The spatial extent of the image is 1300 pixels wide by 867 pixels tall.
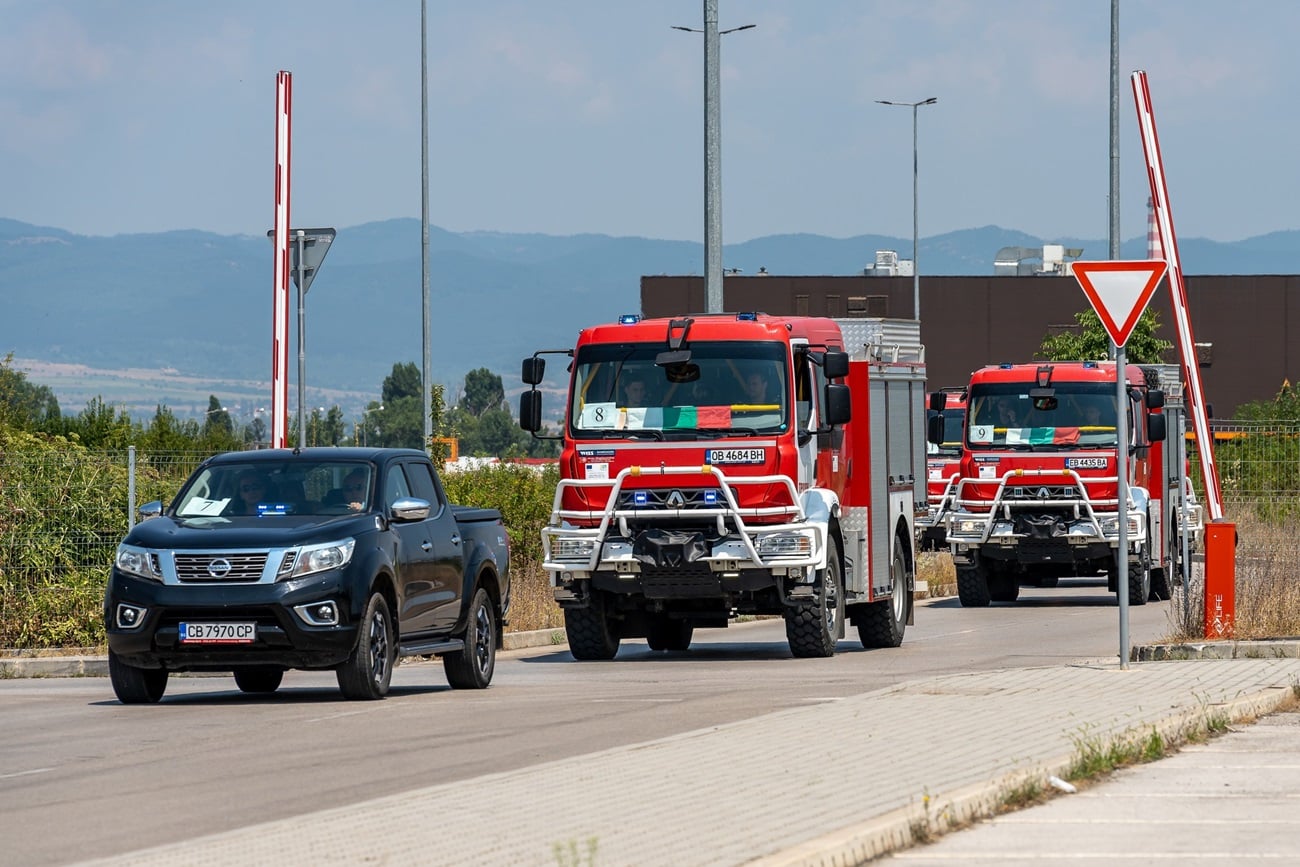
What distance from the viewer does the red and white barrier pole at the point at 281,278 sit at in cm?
1875

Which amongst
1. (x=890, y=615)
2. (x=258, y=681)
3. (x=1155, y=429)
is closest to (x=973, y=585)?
(x=1155, y=429)

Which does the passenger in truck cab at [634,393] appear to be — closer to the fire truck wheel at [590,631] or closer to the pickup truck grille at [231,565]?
the fire truck wheel at [590,631]

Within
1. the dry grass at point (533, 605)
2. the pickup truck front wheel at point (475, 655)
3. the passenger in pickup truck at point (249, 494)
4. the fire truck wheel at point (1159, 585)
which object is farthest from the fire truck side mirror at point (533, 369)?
the fire truck wheel at point (1159, 585)

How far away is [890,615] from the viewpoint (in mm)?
21984

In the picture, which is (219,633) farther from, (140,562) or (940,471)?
(940,471)

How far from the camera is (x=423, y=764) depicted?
11703 mm

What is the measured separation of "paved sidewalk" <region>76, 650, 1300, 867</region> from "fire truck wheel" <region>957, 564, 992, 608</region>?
51.8 ft

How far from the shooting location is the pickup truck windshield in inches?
634

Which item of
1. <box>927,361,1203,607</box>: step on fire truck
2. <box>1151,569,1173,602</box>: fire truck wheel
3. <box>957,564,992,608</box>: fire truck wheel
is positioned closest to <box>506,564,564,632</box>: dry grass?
<box>927,361,1203,607</box>: step on fire truck

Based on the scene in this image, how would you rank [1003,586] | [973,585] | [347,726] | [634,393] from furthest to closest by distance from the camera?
[1003,586] → [973,585] → [634,393] → [347,726]

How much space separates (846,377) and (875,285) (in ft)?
256

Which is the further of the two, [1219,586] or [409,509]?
[1219,586]

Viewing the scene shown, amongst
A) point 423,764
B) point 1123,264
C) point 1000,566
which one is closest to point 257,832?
point 423,764

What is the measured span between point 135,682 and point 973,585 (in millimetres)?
16760
